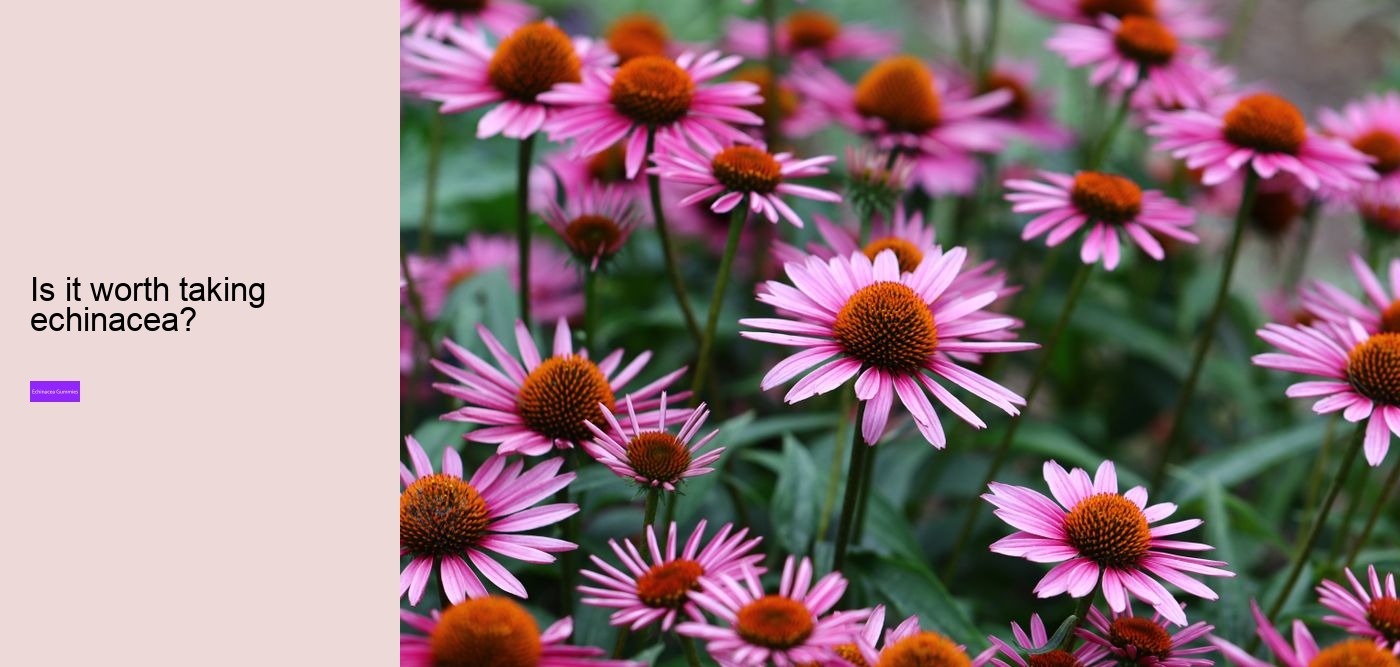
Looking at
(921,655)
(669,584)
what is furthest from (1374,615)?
(669,584)

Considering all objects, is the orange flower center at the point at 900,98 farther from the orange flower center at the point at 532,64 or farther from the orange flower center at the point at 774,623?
the orange flower center at the point at 774,623

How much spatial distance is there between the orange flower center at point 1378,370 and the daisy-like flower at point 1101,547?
0.28m

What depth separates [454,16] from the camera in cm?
175

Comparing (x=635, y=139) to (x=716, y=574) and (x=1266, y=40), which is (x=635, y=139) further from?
(x=1266, y=40)

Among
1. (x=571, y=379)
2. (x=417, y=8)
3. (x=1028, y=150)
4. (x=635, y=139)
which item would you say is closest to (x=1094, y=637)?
(x=571, y=379)

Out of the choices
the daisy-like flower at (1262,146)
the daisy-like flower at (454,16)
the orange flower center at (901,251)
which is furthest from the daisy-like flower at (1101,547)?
the daisy-like flower at (454,16)

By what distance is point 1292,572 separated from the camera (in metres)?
1.32

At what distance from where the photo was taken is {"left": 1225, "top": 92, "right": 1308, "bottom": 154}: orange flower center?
146 cm

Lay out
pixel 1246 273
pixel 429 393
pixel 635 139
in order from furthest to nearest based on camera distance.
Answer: pixel 1246 273, pixel 429 393, pixel 635 139

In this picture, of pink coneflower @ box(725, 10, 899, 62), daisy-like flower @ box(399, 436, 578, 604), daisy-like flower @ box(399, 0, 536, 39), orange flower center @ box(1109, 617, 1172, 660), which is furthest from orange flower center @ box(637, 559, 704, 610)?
pink coneflower @ box(725, 10, 899, 62)
